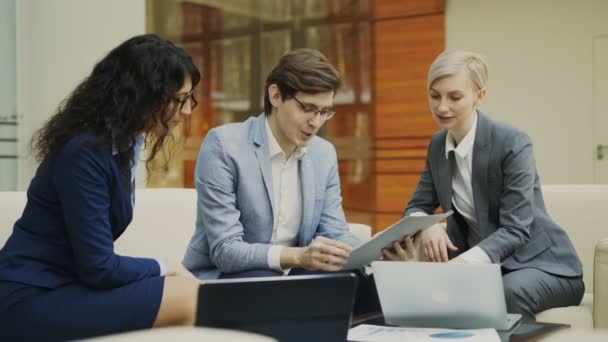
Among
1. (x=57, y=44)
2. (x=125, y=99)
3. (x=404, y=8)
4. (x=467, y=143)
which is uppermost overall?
(x=404, y=8)

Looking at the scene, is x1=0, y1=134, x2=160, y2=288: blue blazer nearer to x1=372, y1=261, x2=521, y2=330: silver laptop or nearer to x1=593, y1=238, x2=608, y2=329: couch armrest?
x1=372, y1=261, x2=521, y2=330: silver laptop

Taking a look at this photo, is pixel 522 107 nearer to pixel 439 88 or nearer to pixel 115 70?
pixel 439 88

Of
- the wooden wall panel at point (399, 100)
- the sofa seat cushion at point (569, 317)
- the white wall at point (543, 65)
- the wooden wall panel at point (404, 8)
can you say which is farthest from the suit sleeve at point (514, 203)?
the wooden wall panel at point (404, 8)

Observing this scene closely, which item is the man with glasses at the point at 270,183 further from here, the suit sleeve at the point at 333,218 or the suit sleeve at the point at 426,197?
the suit sleeve at the point at 426,197

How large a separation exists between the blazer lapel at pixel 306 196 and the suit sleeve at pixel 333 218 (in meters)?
0.10

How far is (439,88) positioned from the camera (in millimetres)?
2775

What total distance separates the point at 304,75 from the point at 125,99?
30.3 inches

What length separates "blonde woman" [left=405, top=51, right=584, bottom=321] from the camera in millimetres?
2686

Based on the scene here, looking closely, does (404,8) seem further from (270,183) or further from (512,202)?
(270,183)

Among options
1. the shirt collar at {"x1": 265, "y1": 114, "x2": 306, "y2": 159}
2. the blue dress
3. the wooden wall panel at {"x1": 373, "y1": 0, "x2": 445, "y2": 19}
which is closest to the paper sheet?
the blue dress

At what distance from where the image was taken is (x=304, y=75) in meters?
2.64

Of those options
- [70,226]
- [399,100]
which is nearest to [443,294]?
[70,226]

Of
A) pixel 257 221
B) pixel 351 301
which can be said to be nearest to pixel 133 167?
pixel 257 221

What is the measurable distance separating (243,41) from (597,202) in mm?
5612
